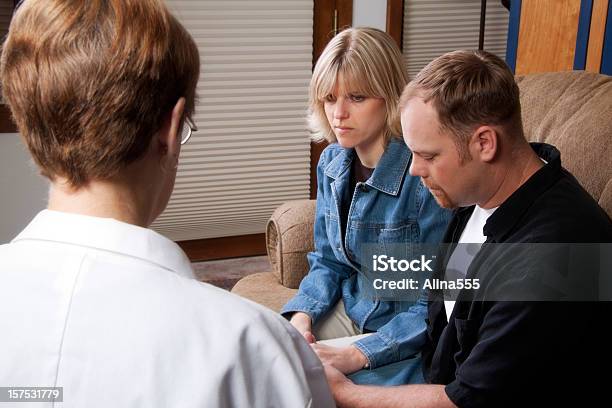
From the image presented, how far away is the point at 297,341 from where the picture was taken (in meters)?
0.81

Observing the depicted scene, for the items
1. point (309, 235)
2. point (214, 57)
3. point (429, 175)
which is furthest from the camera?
point (214, 57)

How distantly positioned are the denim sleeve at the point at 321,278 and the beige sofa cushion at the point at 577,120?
56 cm

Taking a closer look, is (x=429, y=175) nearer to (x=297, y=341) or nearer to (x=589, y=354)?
(x=589, y=354)

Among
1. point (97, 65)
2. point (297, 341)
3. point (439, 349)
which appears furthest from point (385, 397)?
point (97, 65)

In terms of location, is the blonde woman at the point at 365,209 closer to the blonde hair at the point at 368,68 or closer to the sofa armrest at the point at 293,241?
the blonde hair at the point at 368,68

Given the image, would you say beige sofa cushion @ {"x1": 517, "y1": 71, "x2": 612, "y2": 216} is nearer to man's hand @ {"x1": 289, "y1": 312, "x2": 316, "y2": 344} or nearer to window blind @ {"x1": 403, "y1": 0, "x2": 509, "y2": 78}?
man's hand @ {"x1": 289, "y1": 312, "x2": 316, "y2": 344}

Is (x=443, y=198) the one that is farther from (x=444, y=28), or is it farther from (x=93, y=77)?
(x=444, y=28)

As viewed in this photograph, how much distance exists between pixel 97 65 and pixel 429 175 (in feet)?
2.74

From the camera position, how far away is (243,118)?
3.54 metres

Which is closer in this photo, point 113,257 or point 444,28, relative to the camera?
point 113,257

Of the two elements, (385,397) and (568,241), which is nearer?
(568,241)

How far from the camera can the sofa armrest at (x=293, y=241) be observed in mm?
2209

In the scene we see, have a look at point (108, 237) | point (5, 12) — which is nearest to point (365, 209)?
point (108, 237)

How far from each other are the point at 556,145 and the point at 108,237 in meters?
1.20
